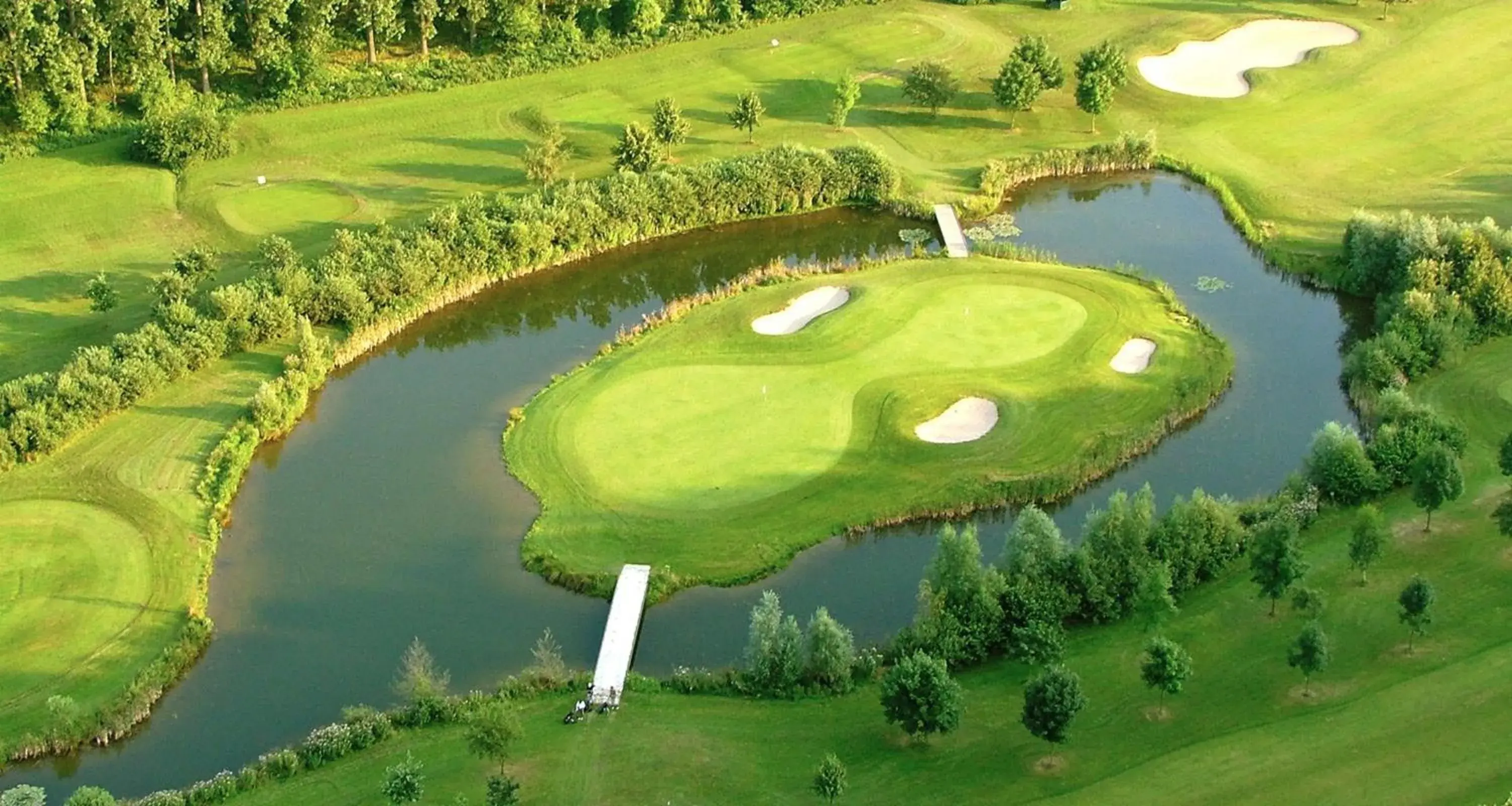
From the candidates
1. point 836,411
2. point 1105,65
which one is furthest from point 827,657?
point 1105,65

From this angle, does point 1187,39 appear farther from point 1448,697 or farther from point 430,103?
point 1448,697

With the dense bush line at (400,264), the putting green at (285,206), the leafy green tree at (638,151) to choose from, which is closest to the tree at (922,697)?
the dense bush line at (400,264)

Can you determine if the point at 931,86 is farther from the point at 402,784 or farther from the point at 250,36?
the point at 402,784

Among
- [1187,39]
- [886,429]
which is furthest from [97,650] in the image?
[1187,39]

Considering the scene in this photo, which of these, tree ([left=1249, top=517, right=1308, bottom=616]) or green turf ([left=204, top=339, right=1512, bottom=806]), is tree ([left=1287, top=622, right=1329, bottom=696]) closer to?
green turf ([left=204, top=339, right=1512, bottom=806])

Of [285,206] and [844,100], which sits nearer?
[285,206]
